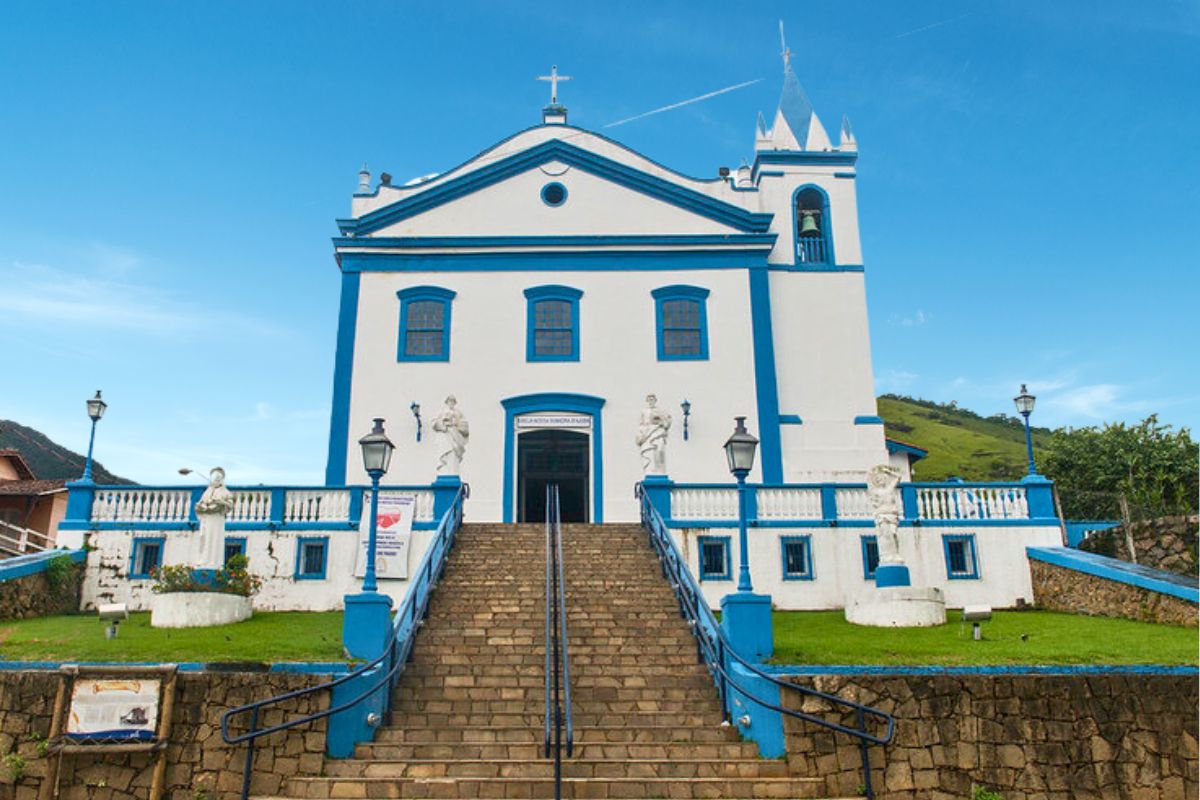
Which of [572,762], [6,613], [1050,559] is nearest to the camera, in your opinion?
[572,762]

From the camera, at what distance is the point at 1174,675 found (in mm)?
10281

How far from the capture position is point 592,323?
2291 cm

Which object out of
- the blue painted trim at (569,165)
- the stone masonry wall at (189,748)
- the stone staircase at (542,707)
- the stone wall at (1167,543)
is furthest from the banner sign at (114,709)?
the stone wall at (1167,543)

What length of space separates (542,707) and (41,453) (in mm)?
52936

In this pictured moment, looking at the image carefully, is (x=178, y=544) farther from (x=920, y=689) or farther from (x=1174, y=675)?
(x=1174, y=675)

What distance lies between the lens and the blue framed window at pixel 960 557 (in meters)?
17.7

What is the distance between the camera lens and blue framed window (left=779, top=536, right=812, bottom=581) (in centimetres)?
1762

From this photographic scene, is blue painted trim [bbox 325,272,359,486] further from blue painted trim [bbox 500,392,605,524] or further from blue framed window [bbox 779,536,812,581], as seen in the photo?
blue framed window [bbox 779,536,812,581]

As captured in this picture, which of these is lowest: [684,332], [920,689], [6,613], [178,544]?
[920,689]

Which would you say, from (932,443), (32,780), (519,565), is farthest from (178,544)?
(932,443)

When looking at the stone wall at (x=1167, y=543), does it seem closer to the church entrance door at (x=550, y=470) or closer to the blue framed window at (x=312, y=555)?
the church entrance door at (x=550, y=470)

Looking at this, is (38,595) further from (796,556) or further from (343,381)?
(796,556)

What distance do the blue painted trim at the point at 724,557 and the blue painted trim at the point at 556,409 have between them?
13.0 ft

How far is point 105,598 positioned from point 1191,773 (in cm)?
1669
